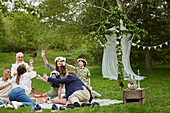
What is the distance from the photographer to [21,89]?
228 inches

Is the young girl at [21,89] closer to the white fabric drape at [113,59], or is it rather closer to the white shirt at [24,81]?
the white shirt at [24,81]

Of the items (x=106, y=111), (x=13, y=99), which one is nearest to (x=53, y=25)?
(x=13, y=99)

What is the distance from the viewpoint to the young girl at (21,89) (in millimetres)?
5696

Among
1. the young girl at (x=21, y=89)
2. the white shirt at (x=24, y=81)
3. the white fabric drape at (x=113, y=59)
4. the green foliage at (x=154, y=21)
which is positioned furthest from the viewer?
the green foliage at (x=154, y=21)

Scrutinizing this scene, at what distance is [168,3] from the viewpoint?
1576cm

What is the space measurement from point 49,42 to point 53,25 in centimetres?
108

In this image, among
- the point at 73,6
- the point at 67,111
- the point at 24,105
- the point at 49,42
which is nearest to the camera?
the point at 67,111

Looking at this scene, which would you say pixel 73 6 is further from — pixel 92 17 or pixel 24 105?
pixel 24 105

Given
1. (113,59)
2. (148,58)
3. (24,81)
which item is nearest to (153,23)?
(148,58)

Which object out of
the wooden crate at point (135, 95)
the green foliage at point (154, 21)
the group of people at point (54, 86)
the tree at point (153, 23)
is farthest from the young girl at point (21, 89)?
the tree at point (153, 23)

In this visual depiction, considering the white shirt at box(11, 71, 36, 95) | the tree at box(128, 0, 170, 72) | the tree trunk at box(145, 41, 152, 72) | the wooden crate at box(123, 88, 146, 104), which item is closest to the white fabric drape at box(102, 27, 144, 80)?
the tree trunk at box(145, 41, 152, 72)

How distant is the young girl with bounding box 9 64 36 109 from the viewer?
5.70m

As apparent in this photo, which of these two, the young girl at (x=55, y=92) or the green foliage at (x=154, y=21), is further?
the green foliage at (x=154, y=21)

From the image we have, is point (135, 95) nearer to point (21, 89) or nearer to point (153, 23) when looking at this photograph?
point (21, 89)
